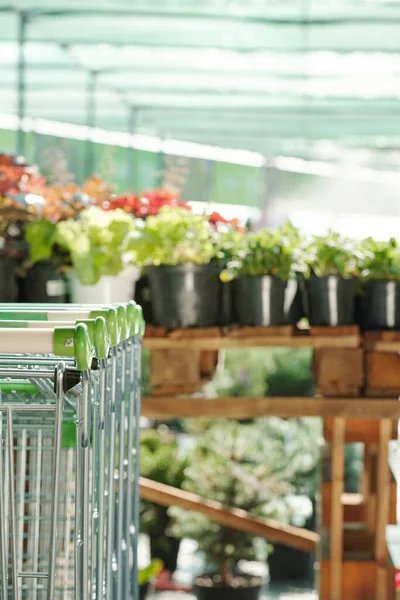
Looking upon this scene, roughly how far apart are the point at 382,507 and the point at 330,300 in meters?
0.63

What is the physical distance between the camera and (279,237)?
3.11 metres

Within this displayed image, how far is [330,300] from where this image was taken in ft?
10.0

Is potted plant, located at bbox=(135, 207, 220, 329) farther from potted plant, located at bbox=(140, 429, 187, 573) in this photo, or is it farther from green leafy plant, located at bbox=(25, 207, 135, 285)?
potted plant, located at bbox=(140, 429, 187, 573)

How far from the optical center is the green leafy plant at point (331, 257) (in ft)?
10.1

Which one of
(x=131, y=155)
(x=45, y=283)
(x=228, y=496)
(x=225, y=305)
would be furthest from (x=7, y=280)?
(x=131, y=155)

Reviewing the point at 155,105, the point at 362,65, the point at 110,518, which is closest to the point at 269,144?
the point at 155,105

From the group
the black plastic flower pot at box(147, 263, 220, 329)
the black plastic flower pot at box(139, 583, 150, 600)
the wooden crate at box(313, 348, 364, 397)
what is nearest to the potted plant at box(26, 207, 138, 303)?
the black plastic flower pot at box(147, 263, 220, 329)

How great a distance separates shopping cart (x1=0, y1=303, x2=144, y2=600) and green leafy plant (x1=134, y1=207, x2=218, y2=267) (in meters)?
0.99

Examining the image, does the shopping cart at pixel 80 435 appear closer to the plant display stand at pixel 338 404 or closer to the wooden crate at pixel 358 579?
the plant display stand at pixel 338 404

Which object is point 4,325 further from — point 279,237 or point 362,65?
point 362,65

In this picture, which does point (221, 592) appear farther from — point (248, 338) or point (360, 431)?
point (248, 338)

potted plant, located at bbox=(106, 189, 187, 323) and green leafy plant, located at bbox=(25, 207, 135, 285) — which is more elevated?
potted plant, located at bbox=(106, 189, 187, 323)

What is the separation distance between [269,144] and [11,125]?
3677 millimetres

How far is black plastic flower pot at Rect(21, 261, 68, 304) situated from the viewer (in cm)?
315
